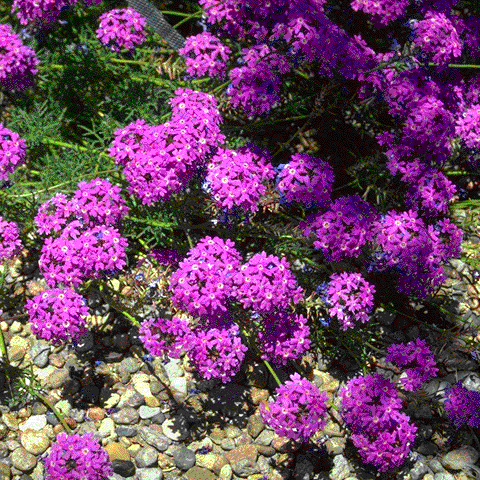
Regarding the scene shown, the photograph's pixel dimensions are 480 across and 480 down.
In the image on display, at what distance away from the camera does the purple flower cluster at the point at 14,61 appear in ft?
16.5

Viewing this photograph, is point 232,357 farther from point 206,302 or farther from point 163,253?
point 163,253

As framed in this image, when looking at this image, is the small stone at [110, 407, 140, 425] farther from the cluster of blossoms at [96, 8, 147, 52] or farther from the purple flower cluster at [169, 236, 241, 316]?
the cluster of blossoms at [96, 8, 147, 52]

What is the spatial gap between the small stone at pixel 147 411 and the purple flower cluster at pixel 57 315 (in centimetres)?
68

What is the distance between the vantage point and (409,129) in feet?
15.5

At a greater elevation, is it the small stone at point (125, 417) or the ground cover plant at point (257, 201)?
the ground cover plant at point (257, 201)

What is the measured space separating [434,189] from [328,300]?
0.94 meters

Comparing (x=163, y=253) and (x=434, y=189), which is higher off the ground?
(x=434, y=189)

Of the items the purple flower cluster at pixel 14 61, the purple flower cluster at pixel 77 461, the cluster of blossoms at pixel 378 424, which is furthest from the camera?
the purple flower cluster at pixel 14 61

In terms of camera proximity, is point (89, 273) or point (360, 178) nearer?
point (89, 273)

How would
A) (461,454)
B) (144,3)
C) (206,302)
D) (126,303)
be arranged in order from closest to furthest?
(206,302) < (461,454) < (126,303) < (144,3)

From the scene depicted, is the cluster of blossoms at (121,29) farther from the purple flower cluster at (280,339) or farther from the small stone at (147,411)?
the small stone at (147,411)

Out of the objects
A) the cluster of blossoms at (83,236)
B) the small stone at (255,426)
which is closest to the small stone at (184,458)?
the small stone at (255,426)

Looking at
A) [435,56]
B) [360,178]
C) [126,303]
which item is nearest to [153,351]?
[126,303]

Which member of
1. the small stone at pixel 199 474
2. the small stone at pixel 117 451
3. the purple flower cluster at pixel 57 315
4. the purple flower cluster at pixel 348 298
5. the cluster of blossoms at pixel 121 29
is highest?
the cluster of blossoms at pixel 121 29
